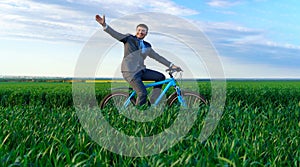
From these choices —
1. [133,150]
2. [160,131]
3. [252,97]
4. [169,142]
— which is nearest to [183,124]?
[160,131]

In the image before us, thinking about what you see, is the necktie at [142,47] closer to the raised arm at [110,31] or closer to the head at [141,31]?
the head at [141,31]

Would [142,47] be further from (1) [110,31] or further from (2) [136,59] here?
(1) [110,31]

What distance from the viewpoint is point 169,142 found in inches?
170

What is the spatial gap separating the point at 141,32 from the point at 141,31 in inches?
0.8

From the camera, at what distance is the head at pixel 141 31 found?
26.2 feet

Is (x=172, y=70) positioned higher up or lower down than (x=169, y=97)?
higher up

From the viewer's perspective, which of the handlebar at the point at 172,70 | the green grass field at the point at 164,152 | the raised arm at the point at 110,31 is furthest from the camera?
the handlebar at the point at 172,70

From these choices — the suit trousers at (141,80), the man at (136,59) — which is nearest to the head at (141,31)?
the man at (136,59)

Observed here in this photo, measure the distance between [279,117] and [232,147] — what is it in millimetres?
3154

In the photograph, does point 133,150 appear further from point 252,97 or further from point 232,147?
point 252,97

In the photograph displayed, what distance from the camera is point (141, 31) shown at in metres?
8.00

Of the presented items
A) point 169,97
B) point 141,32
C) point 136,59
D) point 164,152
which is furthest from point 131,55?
point 164,152

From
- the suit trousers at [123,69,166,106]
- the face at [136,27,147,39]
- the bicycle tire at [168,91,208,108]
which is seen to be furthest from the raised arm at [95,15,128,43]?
the bicycle tire at [168,91,208,108]

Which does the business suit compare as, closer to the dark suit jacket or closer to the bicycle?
the dark suit jacket
